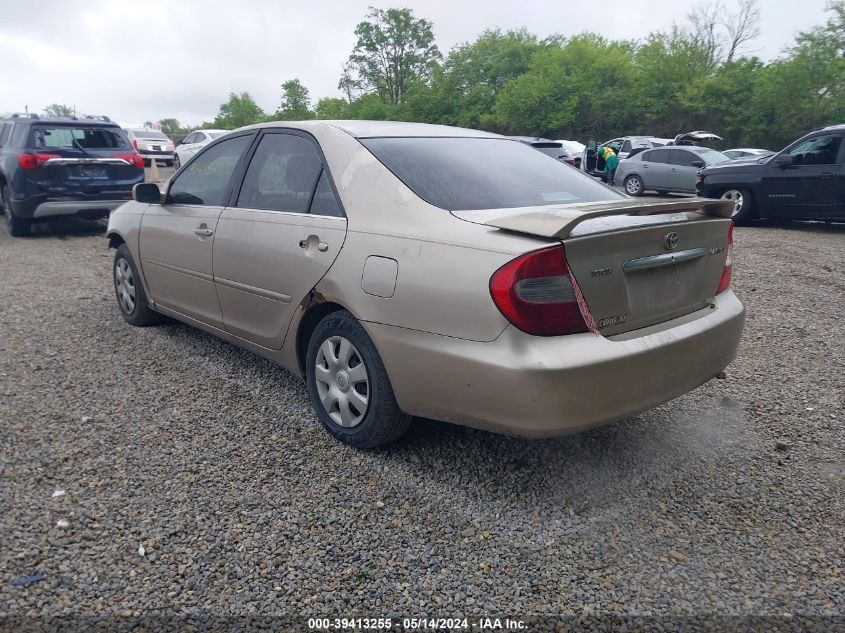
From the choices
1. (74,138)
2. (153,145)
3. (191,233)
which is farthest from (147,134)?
(191,233)

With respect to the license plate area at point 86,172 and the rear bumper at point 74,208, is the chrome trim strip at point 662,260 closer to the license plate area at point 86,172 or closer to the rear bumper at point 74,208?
the rear bumper at point 74,208

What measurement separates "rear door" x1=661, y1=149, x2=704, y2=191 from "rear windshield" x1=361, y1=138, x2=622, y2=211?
13.7 m

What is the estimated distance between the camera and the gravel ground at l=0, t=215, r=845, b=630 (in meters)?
2.23

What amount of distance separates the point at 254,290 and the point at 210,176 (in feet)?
3.75

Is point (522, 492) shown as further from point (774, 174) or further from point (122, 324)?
point (774, 174)

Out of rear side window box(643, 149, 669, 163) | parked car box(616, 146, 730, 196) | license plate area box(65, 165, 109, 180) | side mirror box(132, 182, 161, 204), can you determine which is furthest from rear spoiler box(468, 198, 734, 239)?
rear side window box(643, 149, 669, 163)

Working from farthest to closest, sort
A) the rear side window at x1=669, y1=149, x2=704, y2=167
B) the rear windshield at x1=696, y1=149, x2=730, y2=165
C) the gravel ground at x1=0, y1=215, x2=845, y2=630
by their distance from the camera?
the rear side window at x1=669, y1=149, x2=704, y2=167 < the rear windshield at x1=696, y1=149, x2=730, y2=165 < the gravel ground at x1=0, y1=215, x2=845, y2=630

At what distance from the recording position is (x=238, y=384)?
4055 mm

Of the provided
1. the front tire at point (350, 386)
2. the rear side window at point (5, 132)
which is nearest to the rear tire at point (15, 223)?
the rear side window at point (5, 132)

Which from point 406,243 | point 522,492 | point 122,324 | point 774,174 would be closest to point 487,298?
point 406,243

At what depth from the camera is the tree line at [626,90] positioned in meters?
32.6

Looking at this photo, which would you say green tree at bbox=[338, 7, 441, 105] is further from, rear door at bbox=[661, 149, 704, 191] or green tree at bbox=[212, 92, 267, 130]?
rear door at bbox=[661, 149, 704, 191]

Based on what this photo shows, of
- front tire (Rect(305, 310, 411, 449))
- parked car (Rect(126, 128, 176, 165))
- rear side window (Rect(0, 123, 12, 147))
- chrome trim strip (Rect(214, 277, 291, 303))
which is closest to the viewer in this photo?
front tire (Rect(305, 310, 411, 449))

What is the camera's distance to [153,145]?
28641 mm
